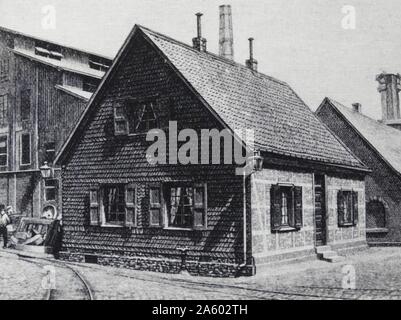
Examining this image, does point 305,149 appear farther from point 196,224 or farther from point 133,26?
point 133,26

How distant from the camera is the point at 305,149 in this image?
19203 millimetres

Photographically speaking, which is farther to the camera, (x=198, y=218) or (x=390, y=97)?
(x=390, y=97)

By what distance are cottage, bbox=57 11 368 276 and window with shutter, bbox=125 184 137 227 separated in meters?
0.03

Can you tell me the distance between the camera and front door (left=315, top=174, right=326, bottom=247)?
20.0 metres

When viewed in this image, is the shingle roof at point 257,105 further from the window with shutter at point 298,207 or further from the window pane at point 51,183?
the window pane at point 51,183

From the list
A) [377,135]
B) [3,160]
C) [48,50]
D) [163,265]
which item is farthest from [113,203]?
[48,50]

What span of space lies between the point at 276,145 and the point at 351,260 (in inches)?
209

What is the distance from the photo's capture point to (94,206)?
61.5 feet

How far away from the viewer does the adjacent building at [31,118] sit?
29156 mm

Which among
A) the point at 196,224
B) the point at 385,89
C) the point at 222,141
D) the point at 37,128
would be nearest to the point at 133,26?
the point at 222,141

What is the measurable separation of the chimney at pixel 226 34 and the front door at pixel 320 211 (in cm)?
996

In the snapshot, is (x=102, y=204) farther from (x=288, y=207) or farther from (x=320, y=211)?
(x=320, y=211)

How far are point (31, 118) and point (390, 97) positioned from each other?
2104 centimetres

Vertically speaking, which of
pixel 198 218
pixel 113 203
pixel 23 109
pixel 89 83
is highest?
pixel 89 83
